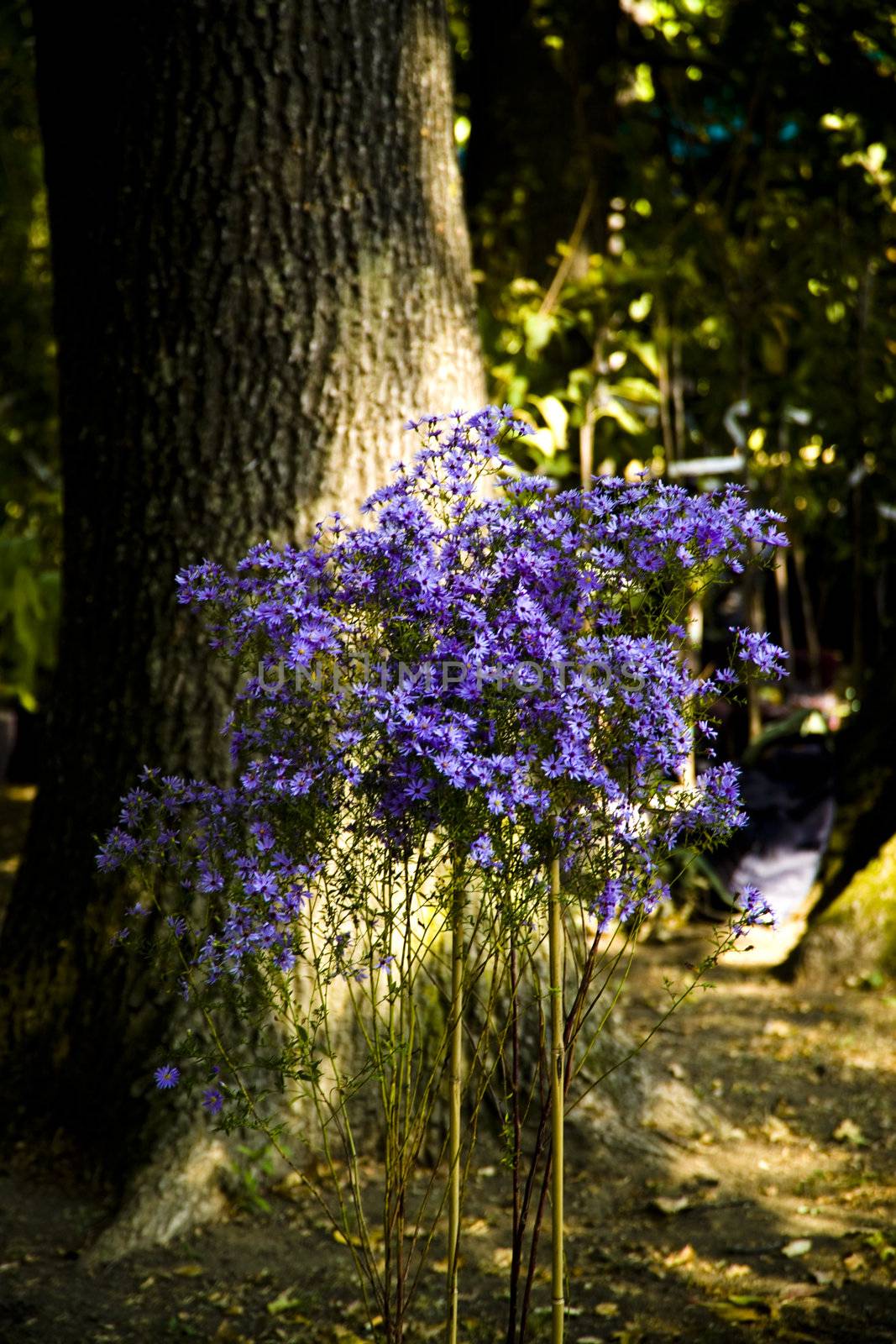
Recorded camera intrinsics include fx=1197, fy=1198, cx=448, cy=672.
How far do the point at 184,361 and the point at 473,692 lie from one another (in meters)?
1.57

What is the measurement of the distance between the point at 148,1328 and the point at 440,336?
2250 mm

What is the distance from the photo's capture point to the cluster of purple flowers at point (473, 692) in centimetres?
156

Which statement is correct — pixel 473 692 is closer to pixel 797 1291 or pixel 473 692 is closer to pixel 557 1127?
pixel 557 1127

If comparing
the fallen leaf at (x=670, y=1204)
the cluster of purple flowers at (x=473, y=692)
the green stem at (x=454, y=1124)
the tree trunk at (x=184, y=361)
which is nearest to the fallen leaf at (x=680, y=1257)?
the fallen leaf at (x=670, y=1204)

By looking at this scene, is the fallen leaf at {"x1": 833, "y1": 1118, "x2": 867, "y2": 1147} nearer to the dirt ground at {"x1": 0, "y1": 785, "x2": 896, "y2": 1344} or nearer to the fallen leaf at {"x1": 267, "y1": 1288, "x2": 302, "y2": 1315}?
the dirt ground at {"x1": 0, "y1": 785, "x2": 896, "y2": 1344}

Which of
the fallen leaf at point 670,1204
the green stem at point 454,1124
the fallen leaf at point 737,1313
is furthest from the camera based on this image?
the fallen leaf at point 670,1204

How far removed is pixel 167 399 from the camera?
2.77 meters

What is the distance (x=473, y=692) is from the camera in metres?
1.53

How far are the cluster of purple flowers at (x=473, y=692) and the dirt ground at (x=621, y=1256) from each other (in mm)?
1028

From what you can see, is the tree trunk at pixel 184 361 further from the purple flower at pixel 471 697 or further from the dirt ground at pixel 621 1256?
the purple flower at pixel 471 697

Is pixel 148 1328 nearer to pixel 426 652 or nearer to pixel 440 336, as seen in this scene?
pixel 426 652

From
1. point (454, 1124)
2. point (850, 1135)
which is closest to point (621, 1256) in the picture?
point (850, 1135)

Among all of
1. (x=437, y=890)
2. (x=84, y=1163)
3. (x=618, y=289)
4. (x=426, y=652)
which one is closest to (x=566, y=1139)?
(x=84, y=1163)

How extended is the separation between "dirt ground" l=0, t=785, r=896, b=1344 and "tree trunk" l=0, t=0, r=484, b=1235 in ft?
0.69
